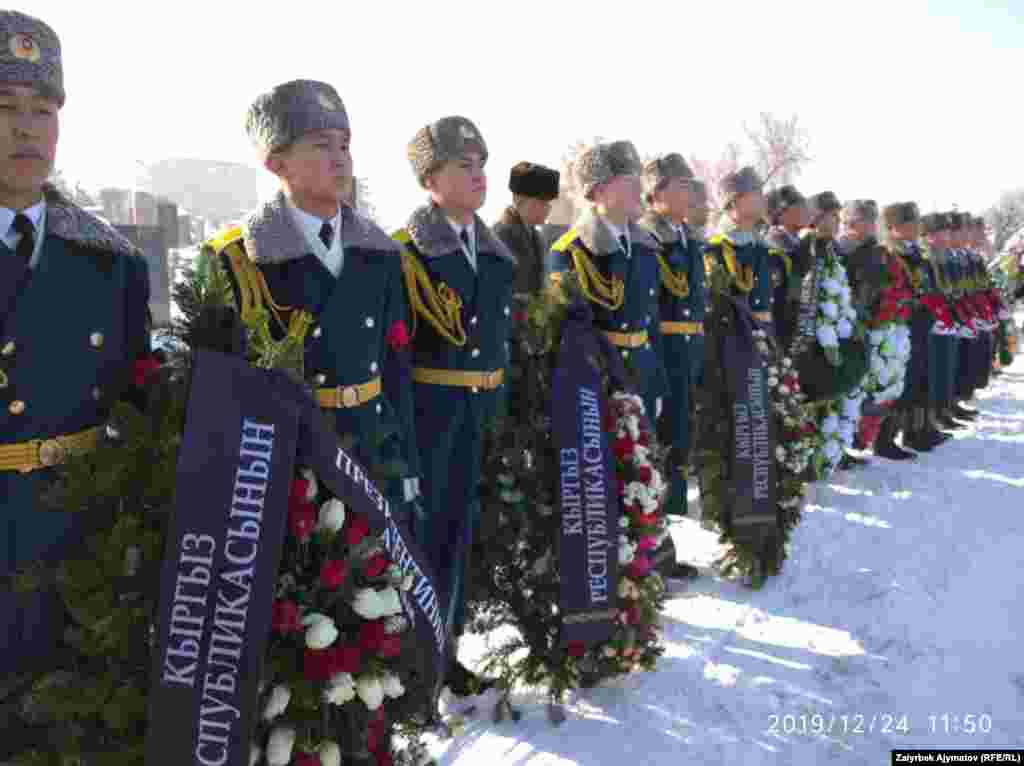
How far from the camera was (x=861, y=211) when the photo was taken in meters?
8.50

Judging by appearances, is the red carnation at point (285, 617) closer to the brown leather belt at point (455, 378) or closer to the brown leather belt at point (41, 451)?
the brown leather belt at point (41, 451)

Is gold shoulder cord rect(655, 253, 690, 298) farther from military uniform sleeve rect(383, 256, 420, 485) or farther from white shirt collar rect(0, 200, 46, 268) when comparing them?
white shirt collar rect(0, 200, 46, 268)

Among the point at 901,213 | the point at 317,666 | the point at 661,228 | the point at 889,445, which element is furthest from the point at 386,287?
the point at 901,213

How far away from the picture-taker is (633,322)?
4883 millimetres

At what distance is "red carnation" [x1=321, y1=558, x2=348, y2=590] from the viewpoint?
2.20 meters

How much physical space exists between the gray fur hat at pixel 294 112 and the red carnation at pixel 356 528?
4.51 feet

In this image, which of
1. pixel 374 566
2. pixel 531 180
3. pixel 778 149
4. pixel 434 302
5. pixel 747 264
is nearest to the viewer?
pixel 374 566

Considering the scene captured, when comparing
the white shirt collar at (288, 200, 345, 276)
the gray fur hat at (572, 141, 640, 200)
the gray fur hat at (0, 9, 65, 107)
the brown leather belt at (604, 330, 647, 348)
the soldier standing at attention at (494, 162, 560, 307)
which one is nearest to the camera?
the gray fur hat at (0, 9, 65, 107)

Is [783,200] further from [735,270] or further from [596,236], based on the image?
[596,236]

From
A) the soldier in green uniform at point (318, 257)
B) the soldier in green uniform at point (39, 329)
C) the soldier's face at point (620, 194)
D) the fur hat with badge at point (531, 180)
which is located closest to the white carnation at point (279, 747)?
the soldier in green uniform at point (39, 329)

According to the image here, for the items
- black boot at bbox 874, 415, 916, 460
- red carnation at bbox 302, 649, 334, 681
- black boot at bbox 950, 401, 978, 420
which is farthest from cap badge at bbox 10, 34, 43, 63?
black boot at bbox 950, 401, 978, 420

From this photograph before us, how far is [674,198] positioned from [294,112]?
328 cm

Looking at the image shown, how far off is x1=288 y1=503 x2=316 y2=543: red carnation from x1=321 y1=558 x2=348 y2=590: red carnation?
94 mm
